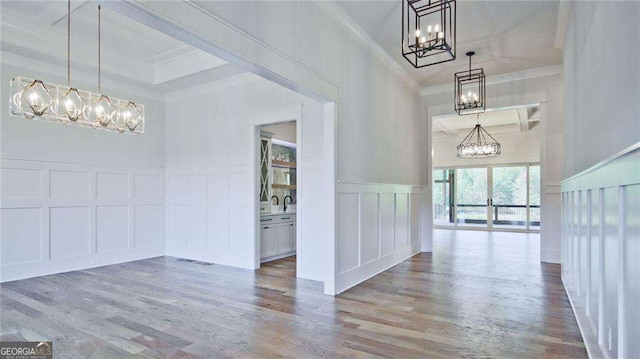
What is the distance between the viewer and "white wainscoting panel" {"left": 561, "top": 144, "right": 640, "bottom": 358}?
1.42m

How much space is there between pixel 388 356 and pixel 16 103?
4.44 metres

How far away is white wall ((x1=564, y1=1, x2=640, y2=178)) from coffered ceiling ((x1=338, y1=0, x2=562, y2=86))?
0.64 m

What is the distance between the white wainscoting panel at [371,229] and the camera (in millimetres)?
4215

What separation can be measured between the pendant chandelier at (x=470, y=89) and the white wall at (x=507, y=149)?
16.9 feet

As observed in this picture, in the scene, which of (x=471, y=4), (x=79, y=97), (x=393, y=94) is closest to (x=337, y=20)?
(x=471, y=4)

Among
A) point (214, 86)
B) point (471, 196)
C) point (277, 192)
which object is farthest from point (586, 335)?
point (471, 196)

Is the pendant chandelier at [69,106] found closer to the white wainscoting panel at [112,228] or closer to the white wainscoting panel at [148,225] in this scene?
the white wainscoting panel at [112,228]

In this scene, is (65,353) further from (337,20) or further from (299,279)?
(337,20)

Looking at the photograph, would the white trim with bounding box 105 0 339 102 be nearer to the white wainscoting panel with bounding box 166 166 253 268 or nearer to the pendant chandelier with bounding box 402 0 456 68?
the pendant chandelier with bounding box 402 0 456 68

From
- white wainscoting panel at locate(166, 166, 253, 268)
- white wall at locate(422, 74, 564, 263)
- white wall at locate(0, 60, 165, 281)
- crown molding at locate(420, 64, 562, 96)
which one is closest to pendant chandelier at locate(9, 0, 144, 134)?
white wall at locate(0, 60, 165, 281)

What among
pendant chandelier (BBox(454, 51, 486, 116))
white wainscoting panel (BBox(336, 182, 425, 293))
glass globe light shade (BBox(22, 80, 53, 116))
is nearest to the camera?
glass globe light shade (BBox(22, 80, 53, 116))

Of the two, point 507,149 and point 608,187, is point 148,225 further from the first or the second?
point 507,149

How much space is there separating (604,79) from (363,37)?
10.1 ft

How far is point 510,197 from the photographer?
11.0m
